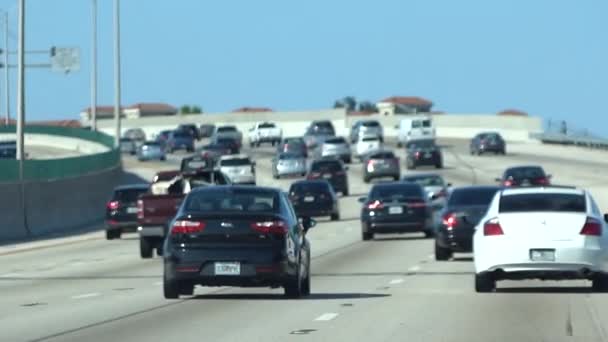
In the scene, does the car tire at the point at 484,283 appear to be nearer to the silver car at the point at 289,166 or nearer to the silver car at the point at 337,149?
the silver car at the point at 289,166

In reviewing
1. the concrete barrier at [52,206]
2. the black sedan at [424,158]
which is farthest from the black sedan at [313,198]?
the black sedan at [424,158]

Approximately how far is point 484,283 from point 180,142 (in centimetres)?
8915

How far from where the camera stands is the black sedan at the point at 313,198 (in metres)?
54.1

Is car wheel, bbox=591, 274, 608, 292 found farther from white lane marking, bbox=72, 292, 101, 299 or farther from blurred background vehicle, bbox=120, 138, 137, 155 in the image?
blurred background vehicle, bbox=120, 138, 137, 155

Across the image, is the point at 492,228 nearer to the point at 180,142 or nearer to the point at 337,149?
the point at 337,149

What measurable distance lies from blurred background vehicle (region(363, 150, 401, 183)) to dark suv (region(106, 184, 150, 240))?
32.7 meters

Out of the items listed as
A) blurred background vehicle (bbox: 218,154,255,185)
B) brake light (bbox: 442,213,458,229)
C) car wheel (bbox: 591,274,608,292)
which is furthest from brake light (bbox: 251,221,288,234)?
blurred background vehicle (bbox: 218,154,255,185)

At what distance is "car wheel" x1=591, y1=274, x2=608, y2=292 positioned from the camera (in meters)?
23.4

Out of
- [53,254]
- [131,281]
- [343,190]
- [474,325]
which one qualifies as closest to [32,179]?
[53,254]

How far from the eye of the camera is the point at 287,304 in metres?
21.8

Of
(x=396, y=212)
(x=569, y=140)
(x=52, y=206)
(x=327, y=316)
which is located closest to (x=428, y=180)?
(x=52, y=206)

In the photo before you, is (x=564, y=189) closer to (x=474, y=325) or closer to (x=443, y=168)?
(x=474, y=325)

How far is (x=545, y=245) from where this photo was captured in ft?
75.4

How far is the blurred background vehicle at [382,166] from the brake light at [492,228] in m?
56.1
